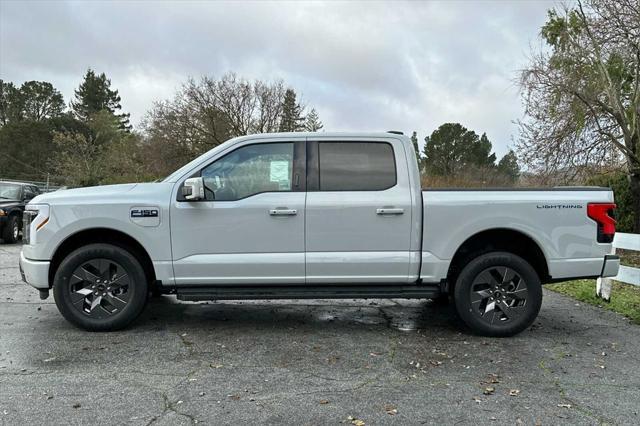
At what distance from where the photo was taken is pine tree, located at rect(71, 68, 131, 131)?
66750mm

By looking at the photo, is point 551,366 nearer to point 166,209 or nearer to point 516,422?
point 516,422

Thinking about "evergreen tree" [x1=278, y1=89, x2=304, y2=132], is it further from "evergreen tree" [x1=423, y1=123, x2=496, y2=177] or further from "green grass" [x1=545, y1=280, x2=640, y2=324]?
"green grass" [x1=545, y1=280, x2=640, y2=324]

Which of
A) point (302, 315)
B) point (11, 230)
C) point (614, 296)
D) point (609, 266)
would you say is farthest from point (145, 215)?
point (11, 230)

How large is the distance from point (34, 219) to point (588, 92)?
40.8ft

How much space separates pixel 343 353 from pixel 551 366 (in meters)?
1.77

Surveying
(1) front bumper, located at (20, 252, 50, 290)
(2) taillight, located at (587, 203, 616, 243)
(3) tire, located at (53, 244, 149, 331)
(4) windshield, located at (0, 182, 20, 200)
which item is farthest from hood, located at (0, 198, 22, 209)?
(2) taillight, located at (587, 203, 616, 243)

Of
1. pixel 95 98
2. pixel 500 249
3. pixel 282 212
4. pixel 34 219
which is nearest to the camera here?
Result: pixel 282 212

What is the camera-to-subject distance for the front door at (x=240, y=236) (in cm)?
487

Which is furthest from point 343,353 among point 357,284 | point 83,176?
point 83,176

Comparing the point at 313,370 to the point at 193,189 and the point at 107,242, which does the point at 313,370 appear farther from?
the point at 107,242

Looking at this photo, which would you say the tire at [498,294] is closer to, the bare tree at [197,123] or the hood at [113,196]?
the hood at [113,196]

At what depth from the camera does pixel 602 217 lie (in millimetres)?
4992

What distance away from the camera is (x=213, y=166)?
502 centimetres

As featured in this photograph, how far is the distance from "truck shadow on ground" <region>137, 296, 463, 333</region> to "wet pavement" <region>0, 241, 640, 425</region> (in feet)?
0.13
